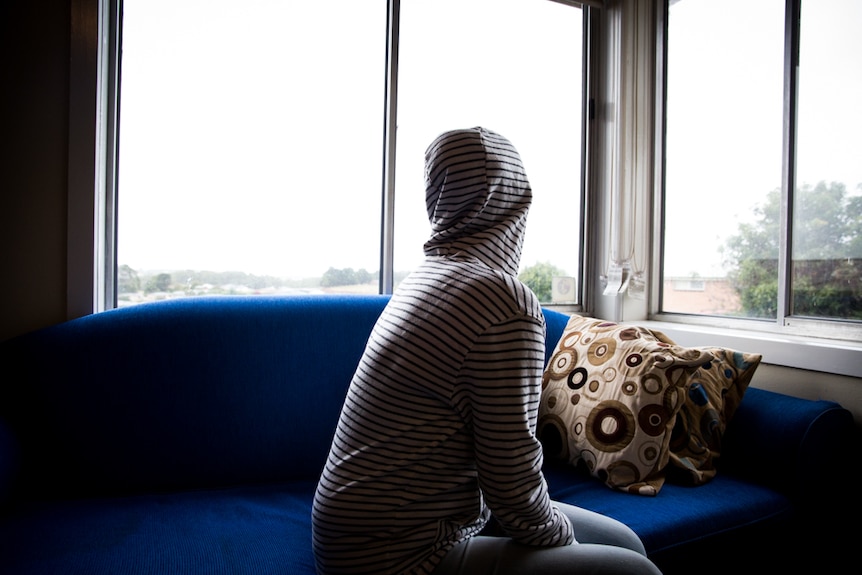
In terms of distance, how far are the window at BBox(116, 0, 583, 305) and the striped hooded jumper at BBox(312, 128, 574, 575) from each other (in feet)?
3.77

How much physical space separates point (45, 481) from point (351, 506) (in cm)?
106

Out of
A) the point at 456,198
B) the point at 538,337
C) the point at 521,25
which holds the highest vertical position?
the point at 521,25

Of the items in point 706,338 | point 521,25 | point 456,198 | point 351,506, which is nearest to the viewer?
point 351,506

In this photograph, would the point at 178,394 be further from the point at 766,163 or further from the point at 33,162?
the point at 766,163

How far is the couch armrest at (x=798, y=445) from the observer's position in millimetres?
1411

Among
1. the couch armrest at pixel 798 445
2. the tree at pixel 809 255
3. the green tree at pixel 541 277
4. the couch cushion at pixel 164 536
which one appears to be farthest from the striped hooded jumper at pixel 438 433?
the green tree at pixel 541 277

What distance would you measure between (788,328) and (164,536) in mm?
2075

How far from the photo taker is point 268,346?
158cm

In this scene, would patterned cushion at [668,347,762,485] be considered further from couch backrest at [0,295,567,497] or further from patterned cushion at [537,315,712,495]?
couch backrest at [0,295,567,497]

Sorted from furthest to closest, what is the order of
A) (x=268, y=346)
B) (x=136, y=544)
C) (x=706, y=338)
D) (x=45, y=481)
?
1. (x=706, y=338)
2. (x=268, y=346)
3. (x=45, y=481)
4. (x=136, y=544)

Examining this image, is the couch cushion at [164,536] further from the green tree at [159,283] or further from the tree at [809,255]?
the tree at [809,255]

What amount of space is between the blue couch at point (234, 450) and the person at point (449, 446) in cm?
38

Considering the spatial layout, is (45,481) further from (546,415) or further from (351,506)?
(546,415)

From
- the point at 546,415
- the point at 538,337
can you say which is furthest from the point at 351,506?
the point at 546,415
